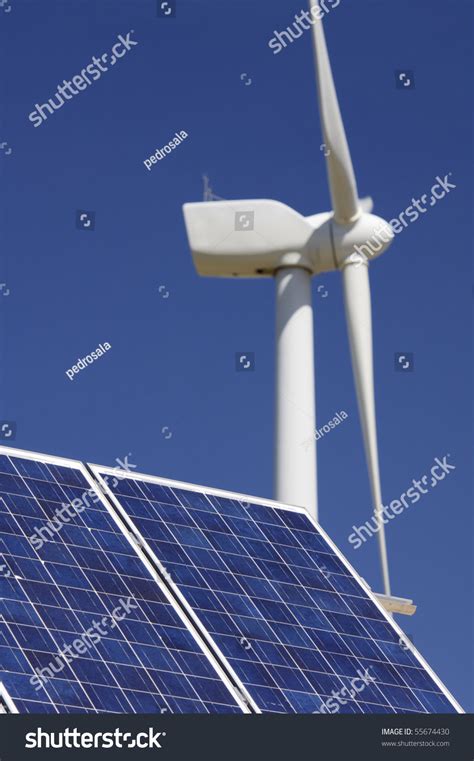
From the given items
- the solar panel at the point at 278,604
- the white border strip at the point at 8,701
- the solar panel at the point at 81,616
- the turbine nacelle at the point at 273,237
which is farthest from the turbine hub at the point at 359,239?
the white border strip at the point at 8,701

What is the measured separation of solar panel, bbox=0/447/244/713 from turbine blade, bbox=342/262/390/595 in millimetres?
17590

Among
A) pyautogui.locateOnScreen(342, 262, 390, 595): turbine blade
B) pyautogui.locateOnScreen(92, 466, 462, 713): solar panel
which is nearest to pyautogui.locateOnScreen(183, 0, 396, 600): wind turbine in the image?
pyautogui.locateOnScreen(342, 262, 390, 595): turbine blade

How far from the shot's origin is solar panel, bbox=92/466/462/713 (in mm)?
31609

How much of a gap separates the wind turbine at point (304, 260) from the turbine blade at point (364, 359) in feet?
0.10

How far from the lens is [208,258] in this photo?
181ft

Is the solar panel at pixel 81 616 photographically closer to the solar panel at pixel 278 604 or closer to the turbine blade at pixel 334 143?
the solar panel at pixel 278 604

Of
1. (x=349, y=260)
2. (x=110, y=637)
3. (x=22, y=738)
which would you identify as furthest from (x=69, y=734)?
(x=349, y=260)

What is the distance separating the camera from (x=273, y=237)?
5434 centimetres

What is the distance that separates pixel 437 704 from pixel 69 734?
30.7ft

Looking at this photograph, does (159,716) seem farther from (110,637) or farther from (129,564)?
(129,564)

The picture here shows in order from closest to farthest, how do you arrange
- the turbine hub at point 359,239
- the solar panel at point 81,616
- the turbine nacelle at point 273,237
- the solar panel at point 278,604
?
the solar panel at point 81,616 < the solar panel at point 278,604 < the turbine hub at point 359,239 < the turbine nacelle at point 273,237

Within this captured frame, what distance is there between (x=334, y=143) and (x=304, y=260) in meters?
4.21

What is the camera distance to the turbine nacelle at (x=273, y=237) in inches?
2135

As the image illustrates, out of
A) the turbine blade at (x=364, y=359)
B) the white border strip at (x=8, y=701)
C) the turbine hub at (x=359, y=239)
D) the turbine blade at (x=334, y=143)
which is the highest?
the turbine blade at (x=334, y=143)
